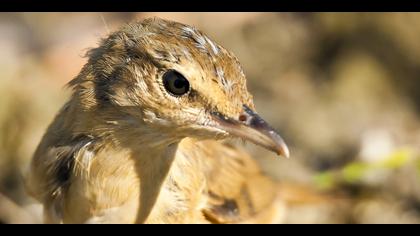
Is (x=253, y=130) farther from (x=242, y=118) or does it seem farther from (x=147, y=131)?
(x=147, y=131)

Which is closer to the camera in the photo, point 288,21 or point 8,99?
point 8,99

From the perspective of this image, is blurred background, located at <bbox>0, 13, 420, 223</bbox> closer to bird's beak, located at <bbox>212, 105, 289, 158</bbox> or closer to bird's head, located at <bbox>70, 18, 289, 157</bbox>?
bird's head, located at <bbox>70, 18, 289, 157</bbox>

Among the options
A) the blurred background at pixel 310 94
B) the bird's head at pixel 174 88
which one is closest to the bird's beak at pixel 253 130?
the bird's head at pixel 174 88

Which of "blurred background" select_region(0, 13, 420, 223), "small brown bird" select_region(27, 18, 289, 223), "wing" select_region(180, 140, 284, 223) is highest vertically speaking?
"blurred background" select_region(0, 13, 420, 223)

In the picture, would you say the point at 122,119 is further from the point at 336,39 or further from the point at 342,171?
the point at 336,39

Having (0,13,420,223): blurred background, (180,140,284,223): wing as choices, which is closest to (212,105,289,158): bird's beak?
(180,140,284,223): wing

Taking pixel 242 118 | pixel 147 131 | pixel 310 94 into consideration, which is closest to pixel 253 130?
pixel 242 118
